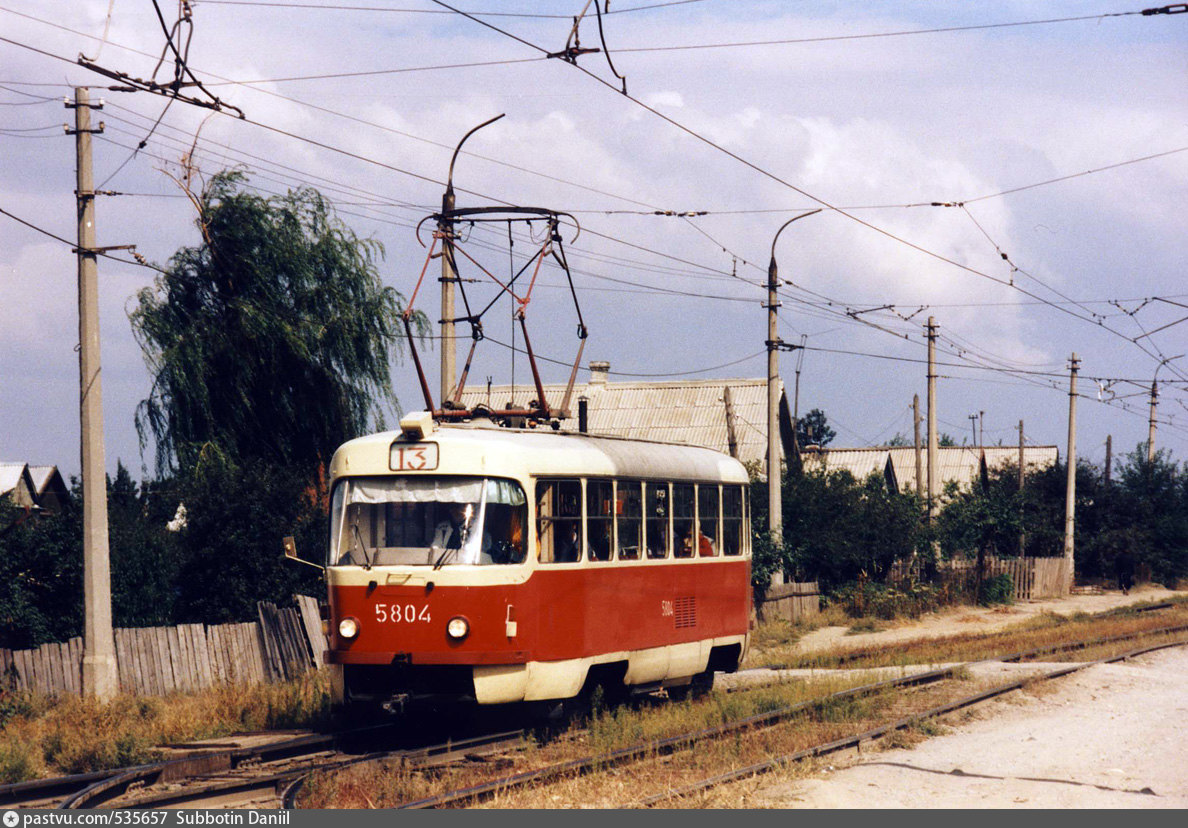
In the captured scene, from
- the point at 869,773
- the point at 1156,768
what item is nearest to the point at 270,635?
the point at 869,773

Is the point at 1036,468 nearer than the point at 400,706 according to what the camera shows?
No

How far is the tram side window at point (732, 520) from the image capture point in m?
16.9

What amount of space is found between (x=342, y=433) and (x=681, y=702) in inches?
489

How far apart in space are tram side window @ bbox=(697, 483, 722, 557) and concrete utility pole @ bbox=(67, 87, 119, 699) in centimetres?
702

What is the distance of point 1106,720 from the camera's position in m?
14.6

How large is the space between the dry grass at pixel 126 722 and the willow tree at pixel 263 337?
9.13 metres

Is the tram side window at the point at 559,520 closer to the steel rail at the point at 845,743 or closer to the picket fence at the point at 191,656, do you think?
the steel rail at the point at 845,743

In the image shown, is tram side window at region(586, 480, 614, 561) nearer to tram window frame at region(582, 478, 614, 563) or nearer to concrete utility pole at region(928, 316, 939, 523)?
tram window frame at region(582, 478, 614, 563)

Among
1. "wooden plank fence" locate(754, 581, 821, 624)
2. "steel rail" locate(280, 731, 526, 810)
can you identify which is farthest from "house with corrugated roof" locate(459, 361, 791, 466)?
"steel rail" locate(280, 731, 526, 810)

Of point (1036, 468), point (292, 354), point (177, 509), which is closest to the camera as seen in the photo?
point (177, 509)

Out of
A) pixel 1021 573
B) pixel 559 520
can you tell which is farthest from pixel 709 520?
pixel 1021 573

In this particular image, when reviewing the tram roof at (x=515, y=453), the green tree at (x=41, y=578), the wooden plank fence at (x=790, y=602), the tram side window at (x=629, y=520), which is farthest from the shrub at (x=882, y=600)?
the green tree at (x=41, y=578)

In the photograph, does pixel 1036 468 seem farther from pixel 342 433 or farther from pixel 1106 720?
pixel 1106 720

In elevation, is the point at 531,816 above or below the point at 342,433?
below
